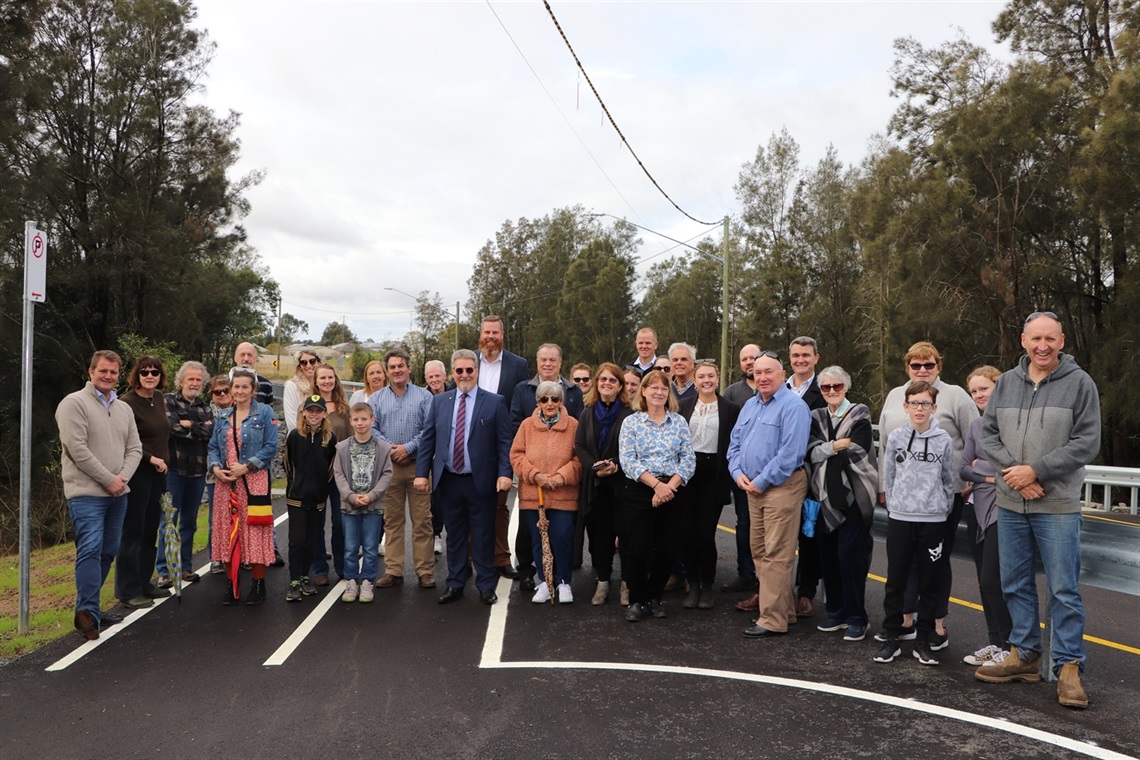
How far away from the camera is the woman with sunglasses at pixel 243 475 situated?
7395 mm

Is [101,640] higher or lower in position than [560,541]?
lower

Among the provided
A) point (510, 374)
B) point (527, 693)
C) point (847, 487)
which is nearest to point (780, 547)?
point (847, 487)

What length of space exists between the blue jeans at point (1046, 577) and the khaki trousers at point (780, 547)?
56.4 inches

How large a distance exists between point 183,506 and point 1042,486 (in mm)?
7172

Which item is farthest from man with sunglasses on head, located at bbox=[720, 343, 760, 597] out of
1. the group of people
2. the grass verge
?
the grass verge

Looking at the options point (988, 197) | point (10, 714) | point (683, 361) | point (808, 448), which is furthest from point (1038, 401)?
point (988, 197)

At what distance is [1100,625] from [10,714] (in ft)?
25.5

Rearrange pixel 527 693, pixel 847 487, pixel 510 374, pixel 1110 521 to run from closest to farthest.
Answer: pixel 527 693 → pixel 847 487 → pixel 510 374 → pixel 1110 521

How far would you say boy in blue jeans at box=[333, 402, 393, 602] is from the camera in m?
7.50

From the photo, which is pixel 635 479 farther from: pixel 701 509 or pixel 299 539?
pixel 299 539

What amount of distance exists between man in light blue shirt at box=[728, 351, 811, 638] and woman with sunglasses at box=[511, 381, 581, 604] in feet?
4.94

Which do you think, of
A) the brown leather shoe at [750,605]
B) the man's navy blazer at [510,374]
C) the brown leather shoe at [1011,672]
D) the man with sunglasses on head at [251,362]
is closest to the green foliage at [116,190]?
the man with sunglasses on head at [251,362]

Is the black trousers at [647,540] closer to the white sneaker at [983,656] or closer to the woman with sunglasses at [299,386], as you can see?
the white sneaker at [983,656]

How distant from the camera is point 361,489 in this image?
7.54 metres
